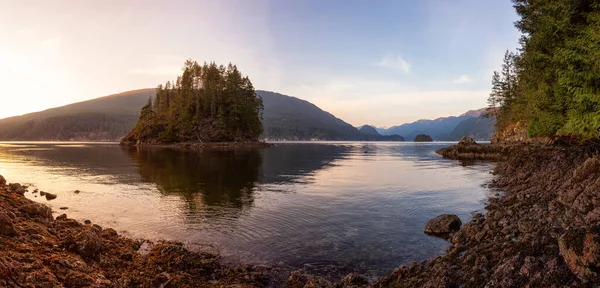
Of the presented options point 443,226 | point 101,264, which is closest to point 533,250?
point 443,226

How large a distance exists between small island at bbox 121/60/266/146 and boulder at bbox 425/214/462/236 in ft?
439

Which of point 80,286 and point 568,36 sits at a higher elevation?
point 568,36

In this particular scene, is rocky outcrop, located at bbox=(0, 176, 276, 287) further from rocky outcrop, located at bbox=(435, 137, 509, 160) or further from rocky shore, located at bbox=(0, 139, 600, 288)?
rocky outcrop, located at bbox=(435, 137, 509, 160)

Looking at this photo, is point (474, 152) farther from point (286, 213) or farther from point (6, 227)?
point (6, 227)

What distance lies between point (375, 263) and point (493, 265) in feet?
19.6

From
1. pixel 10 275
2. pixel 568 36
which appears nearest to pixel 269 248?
pixel 10 275

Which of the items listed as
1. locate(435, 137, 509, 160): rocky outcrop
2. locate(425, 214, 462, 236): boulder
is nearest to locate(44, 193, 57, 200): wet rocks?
locate(425, 214, 462, 236): boulder

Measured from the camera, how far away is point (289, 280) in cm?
1262

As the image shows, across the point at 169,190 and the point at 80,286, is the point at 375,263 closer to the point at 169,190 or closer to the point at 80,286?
the point at 80,286

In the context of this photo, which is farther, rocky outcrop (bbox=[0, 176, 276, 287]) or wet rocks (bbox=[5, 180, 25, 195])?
wet rocks (bbox=[5, 180, 25, 195])

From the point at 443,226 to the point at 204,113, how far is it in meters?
155

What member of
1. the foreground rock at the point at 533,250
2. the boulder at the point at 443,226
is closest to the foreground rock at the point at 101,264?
the foreground rock at the point at 533,250

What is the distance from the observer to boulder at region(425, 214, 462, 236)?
1934cm

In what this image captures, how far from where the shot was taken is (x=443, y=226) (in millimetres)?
19484
